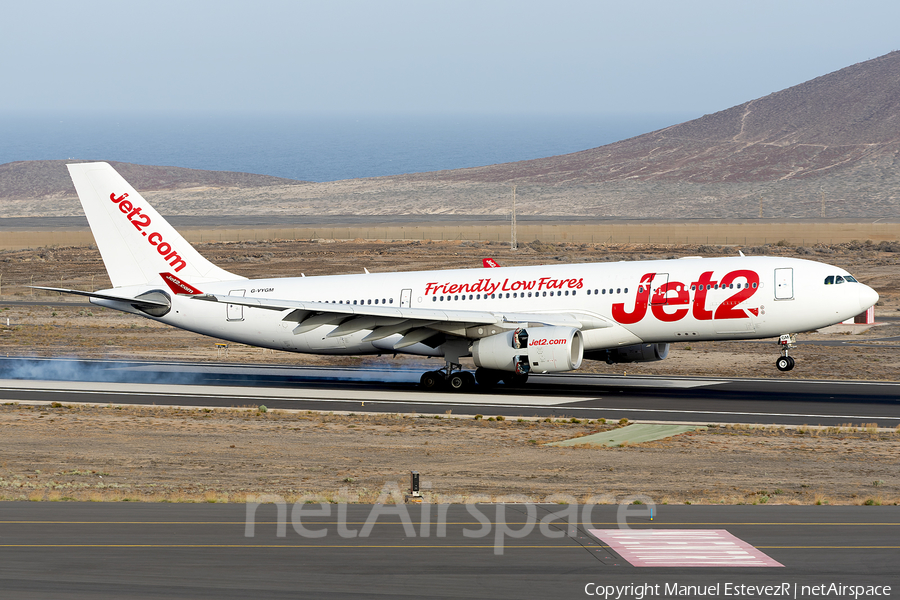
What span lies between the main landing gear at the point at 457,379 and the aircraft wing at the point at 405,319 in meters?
1.76

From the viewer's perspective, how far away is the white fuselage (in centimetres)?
3628

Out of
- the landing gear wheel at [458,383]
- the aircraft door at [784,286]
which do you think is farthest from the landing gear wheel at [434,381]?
the aircraft door at [784,286]

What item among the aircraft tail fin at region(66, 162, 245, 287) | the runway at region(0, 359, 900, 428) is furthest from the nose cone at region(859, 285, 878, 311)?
the aircraft tail fin at region(66, 162, 245, 287)

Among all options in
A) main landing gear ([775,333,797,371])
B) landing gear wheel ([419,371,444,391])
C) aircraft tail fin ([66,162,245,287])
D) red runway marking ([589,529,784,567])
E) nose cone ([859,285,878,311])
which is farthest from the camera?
aircraft tail fin ([66,162,245,287])

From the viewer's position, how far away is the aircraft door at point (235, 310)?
41062 millimetres

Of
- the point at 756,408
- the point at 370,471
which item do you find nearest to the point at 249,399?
the point at 370,471

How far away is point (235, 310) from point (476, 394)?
1020cm

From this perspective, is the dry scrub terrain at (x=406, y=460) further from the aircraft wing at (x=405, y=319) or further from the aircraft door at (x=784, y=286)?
the aircraft door at (x=784, y=286)

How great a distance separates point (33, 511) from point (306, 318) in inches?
777

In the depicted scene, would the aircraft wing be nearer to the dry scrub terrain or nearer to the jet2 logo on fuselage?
the jet2 logo on fuselage

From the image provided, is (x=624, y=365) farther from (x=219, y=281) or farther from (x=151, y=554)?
(x=151, y=554)

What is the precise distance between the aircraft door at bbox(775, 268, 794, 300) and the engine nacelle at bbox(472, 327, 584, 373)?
6.98 metres

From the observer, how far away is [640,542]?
1680 cm

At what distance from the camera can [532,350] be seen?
3588 centimetres
